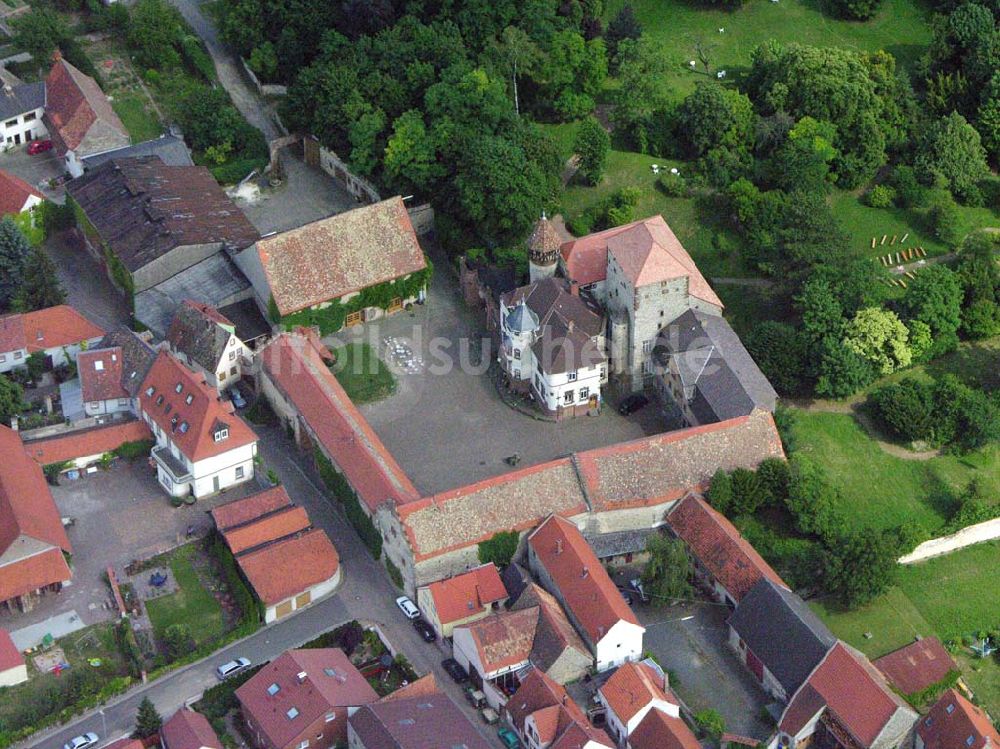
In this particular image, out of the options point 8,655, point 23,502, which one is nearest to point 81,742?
point 8,655

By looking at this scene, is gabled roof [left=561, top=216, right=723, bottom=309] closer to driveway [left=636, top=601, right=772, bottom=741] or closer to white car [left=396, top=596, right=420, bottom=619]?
driveway [left=636, top=601, right=772, bottom=741]

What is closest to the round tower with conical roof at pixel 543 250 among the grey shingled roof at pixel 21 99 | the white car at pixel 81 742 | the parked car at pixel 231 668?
the parked car at pixel 231 668

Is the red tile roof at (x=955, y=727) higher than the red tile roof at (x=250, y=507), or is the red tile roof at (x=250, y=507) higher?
the red tile roof at (x=250, y=507)

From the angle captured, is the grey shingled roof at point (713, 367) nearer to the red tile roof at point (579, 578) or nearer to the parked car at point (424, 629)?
the red tile roof at point (579, 578)

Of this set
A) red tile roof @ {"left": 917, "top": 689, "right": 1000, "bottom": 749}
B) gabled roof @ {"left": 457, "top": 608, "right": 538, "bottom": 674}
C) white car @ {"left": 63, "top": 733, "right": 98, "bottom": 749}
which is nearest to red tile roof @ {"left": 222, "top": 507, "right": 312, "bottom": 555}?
gabled roof @ {"left": 457, "top": 608, "right": 538, "bottom": 674}

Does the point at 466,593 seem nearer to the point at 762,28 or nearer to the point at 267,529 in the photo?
the point at 267,529

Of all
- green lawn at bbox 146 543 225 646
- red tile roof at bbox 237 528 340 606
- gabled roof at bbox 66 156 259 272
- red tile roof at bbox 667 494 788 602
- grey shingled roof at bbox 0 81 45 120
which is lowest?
green lawn at bbox 146 543 225 646
